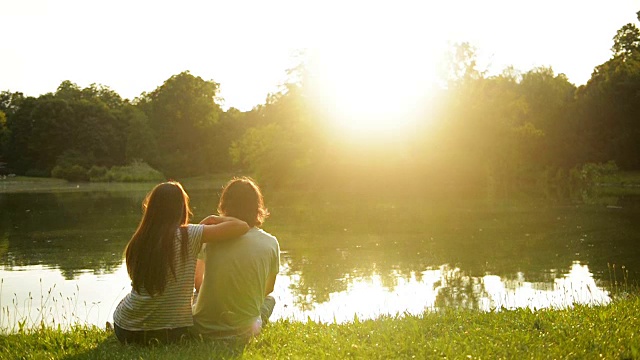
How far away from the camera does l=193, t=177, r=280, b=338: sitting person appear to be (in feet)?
19.8

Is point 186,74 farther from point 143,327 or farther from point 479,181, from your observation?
point 143,327

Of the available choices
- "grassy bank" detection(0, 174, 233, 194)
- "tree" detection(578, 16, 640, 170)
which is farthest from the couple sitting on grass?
"grassy bank" detection(0, 174, 233, 194)

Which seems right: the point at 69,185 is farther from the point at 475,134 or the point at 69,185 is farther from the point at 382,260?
the point at 382,260

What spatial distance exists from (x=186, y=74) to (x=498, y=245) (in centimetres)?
7643

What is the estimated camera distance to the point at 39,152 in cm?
8212

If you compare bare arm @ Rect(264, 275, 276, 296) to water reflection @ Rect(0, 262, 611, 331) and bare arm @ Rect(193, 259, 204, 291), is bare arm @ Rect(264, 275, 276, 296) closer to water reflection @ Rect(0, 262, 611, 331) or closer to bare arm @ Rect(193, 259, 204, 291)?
bare arm @ Rect(193, 259, 204, 291)

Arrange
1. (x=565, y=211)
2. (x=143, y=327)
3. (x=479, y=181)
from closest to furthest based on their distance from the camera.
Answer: (x=143, y=327) < (x=565, y=211) < (x=479, y=181)

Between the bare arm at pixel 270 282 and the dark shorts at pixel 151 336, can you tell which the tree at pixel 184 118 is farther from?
the dark shorts at pixel 151 336

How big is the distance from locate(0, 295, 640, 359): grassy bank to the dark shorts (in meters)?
0.09

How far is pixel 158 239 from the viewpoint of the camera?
5762 millimetres

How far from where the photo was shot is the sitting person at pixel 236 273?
6.04 metres

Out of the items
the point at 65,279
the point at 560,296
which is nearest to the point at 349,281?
the point at 560,296

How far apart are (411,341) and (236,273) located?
1621mm

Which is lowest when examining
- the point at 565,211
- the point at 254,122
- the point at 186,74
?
the point at 565,211
